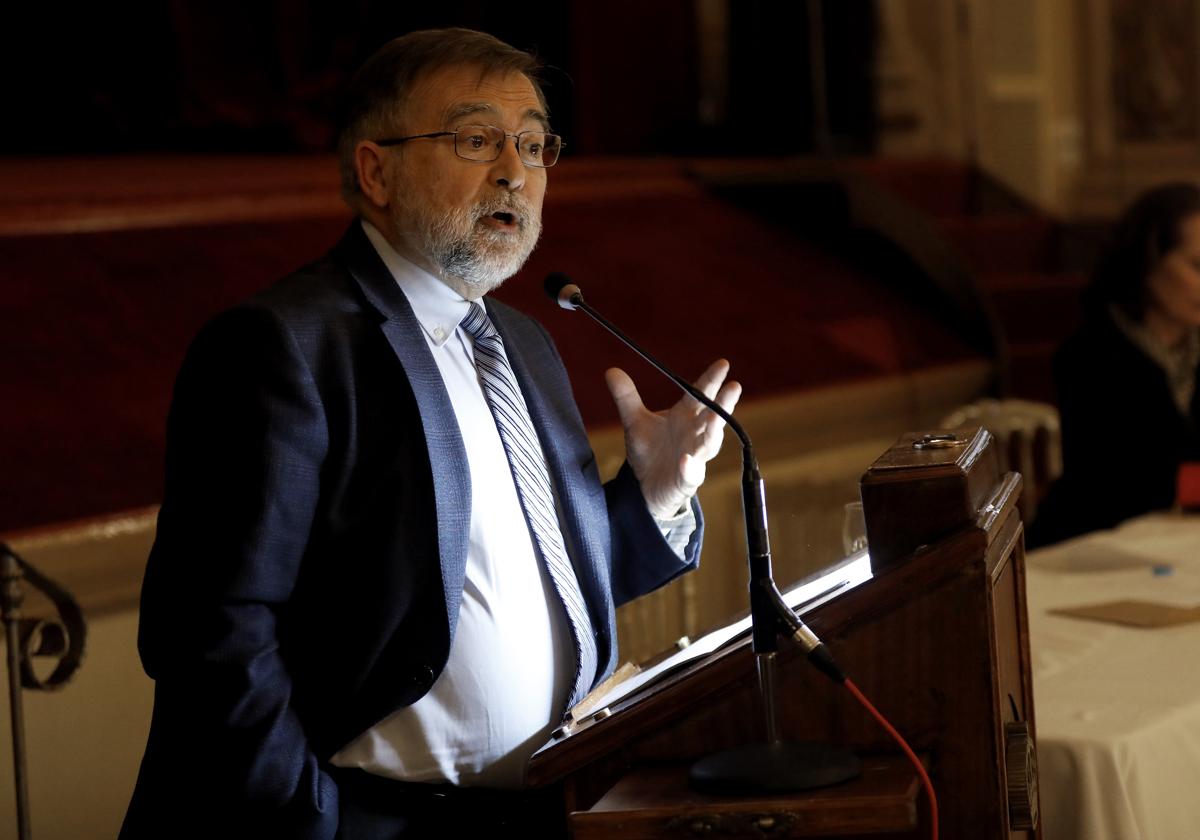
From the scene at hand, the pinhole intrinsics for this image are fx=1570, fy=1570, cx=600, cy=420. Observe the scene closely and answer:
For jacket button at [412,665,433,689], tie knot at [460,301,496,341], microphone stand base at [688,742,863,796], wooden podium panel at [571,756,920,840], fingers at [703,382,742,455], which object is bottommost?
wooden podium panel at [571,756,920,840]

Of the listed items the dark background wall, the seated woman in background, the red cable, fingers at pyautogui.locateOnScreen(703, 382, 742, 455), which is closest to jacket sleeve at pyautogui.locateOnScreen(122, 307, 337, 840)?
fingers at pyautogui.locateOnScreen(703, 382, 742, 455)

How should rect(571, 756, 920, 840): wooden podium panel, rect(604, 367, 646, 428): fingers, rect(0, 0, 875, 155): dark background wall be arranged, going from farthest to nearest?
rect(0, 0, 875, 155): dark background wall, rect(604, 367, 646, 428): fingers, rect(571, 756, 920, 840): wooden podium panel

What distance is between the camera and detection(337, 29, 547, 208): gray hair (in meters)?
1.78

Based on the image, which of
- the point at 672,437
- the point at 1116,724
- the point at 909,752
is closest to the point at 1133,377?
Answer: the point at 1116,724

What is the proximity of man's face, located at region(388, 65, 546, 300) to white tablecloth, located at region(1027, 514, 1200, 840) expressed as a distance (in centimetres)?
92

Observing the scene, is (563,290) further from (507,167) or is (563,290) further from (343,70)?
(343,70)

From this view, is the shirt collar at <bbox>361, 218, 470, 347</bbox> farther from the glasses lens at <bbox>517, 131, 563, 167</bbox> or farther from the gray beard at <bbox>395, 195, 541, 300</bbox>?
the glasses lens at <bbox>517, 131, 563, 167</bbox>

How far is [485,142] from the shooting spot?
1.78 m

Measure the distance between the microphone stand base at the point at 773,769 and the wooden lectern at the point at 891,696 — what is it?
2cm

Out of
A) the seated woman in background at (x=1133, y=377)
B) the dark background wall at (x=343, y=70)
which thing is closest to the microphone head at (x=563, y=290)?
the seated woman in background at (x=1133, y=377)

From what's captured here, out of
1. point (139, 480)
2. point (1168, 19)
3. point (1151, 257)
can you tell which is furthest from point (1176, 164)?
point (139, 480)

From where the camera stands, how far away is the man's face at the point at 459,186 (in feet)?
5.77

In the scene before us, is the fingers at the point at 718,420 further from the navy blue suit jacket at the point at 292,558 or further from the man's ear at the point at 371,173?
the man's ear at the point at 371,173

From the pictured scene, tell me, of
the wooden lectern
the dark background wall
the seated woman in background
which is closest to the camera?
the wooden lectern
